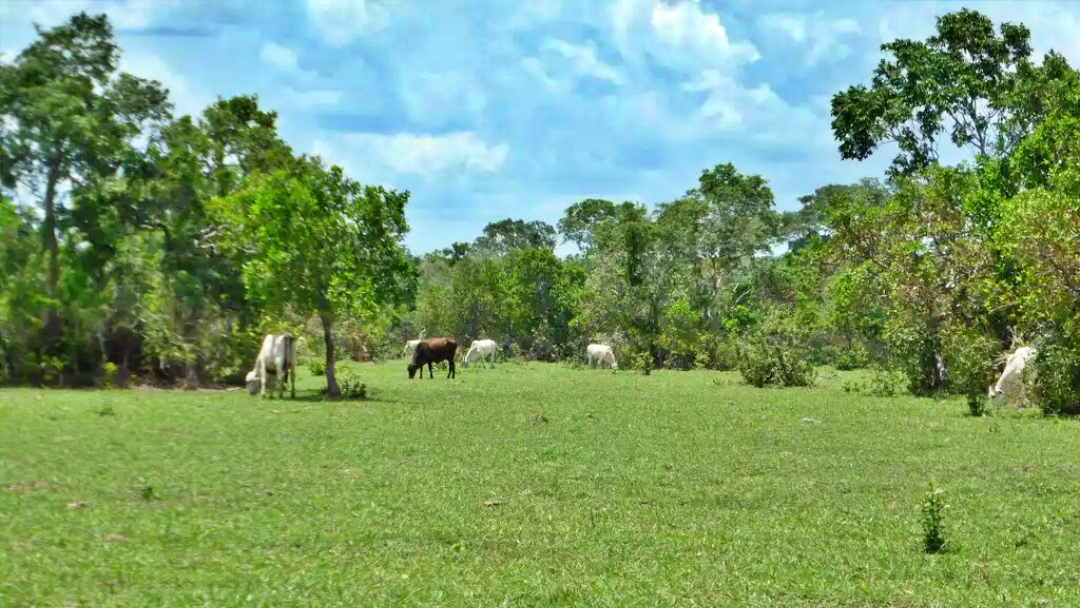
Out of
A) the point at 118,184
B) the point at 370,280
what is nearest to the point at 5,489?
the point at 370,280

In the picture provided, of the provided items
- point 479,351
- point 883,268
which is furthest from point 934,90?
point 479,351

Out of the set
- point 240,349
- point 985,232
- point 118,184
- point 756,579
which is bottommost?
point 756,579

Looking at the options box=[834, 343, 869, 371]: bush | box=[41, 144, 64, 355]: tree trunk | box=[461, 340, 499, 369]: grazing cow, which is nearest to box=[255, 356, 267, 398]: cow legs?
box=[41, 144, 64, 355]: tree trunk

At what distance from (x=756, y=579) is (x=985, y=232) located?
21.9 m

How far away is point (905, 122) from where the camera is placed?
34688 mm

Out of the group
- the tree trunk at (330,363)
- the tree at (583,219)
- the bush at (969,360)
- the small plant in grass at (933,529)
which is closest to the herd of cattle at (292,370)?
the bush at (969,360)

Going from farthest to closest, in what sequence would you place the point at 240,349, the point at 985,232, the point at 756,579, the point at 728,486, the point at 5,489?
the point at 240,349
the point at 985,232
the point at 728,486
the point at 5,489
the point at 756,579

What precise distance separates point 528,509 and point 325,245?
15876 mm

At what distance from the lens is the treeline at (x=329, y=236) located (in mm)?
25219

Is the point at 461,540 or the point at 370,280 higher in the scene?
the point at 370,280

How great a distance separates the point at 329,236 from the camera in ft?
84.7

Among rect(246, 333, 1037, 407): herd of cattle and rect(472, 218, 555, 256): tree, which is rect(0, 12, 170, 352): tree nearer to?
rect(246, 333, 1037, 407): herd of cattle

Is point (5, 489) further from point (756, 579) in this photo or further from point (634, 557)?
point (756, 579)

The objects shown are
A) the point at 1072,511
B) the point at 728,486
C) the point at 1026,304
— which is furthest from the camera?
the point at 1026,304
